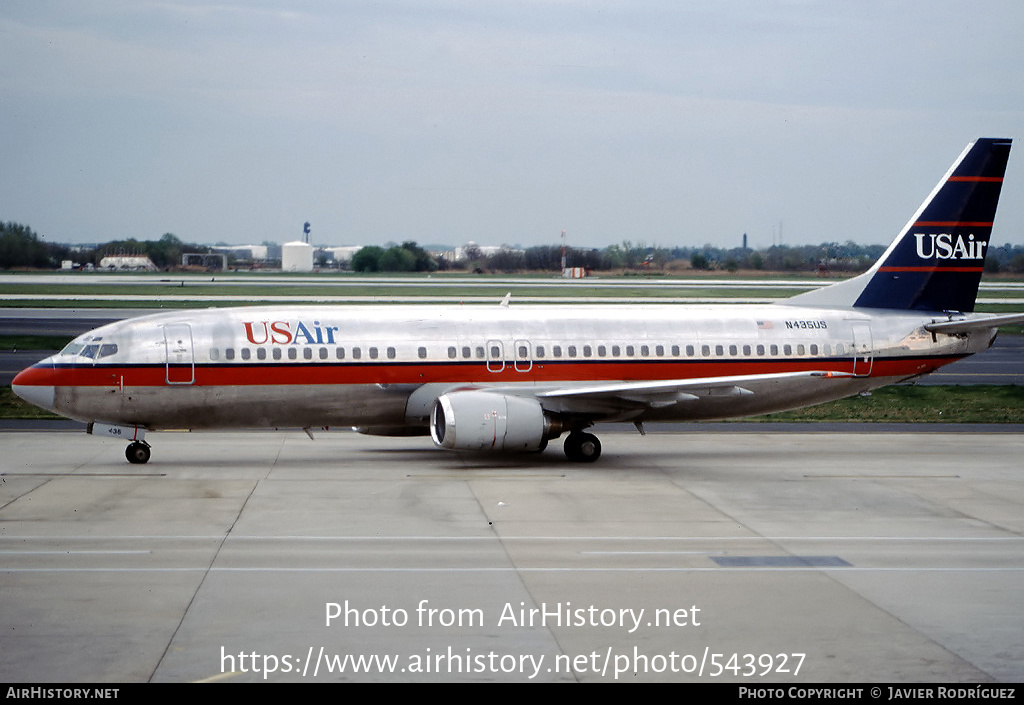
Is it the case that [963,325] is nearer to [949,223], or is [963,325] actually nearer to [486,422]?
[949,223]

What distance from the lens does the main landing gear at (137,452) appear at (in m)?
28.8

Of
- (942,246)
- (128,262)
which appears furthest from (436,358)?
(128,262)

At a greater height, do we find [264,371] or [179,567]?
[264,371]

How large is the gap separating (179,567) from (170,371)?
10842 mm

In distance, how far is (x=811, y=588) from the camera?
17.2m

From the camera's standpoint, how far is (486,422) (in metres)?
27.9

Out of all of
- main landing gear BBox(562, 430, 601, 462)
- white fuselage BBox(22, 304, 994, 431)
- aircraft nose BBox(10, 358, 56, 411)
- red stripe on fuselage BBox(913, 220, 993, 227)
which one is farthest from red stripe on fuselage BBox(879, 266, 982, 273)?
aircraft nose BBox(10, 358, 56, 411)

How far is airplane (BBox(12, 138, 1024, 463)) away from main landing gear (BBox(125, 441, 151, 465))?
0.04 metres

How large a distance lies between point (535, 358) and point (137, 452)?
9.80 meters

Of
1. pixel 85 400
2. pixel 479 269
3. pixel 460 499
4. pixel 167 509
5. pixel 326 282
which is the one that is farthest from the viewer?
pixel 479 269

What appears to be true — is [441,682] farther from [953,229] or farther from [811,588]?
[953,229]

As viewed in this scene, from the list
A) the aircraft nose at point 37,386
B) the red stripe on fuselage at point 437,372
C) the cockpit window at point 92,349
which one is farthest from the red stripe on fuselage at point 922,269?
the aircraft nose at point 37,386

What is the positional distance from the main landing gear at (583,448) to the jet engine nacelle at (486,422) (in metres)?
1.24

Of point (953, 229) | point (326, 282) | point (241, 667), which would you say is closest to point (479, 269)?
point (326, 282)
